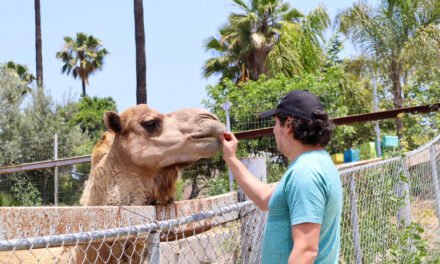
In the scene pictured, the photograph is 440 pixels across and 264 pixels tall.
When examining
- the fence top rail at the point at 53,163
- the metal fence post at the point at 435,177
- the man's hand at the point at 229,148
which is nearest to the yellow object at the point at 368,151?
the metal fence post at the point at 435,177

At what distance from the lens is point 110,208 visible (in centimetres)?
327

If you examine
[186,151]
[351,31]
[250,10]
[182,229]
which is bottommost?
[182,229]

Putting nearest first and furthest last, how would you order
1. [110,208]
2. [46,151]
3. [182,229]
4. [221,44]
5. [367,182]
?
[110,208]
[182,229]
[367,182]
[46,151]
[221,44]

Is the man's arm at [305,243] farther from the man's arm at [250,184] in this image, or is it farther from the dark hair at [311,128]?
the man's arm at [250,184]

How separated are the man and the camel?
1.63 m

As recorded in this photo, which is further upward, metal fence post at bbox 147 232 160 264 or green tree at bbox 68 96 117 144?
green tree at bbox 68 96 117 144

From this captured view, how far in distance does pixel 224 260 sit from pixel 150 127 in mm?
1187

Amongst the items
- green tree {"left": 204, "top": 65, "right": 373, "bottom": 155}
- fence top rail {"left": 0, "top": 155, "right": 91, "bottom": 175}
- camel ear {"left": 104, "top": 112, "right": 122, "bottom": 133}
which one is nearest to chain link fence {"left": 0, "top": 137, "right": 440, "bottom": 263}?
camel ear {"left": 104, "top": 112, "right": 122, "bottom": 133}

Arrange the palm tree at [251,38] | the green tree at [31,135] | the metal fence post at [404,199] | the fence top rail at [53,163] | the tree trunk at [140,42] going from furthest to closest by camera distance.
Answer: the palm tree at [251,38], the tree trunk at [140,42], the green tree at [31,135], the fence top rail at [53,163], the metal fence post at [404,199]

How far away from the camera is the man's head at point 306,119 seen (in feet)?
8.90

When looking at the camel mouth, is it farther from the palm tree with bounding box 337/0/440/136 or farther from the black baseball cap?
the palm tree with bounding box 337/0/440/136

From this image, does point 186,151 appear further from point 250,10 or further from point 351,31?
point 250,10

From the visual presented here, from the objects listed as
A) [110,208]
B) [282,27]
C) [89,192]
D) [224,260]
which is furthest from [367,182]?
[282,27]

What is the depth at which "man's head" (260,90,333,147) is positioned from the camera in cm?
271
